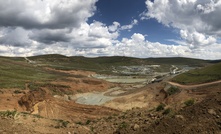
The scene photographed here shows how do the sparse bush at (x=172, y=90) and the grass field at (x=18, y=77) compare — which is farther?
the grass field at (x=18, y=77)

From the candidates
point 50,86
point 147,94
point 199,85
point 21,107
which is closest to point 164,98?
point 147,94

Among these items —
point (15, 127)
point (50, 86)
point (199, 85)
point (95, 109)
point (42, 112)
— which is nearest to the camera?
point (15, 127)

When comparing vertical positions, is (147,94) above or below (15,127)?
below

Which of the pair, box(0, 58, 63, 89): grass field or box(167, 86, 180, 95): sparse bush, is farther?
box(0, 58, 63, 89): grass field

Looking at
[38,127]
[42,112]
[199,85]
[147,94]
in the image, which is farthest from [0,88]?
[199,85]

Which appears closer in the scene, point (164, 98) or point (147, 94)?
point (164, 98)

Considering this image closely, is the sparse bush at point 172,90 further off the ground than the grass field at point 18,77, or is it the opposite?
the grass field at point 18,77

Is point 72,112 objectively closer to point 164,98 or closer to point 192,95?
point 164,98

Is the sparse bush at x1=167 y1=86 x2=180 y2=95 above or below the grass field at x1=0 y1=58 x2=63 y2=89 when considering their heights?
below

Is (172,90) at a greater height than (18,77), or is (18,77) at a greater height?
(18,77)

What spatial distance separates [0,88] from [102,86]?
33.1m

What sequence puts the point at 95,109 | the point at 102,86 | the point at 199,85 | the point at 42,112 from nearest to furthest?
the point at 42,112, the point at 95,109, the point at 199,85, the point at 102,86

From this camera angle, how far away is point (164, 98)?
4666 centimetres

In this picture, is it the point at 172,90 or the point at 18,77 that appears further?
the point at 18,77
